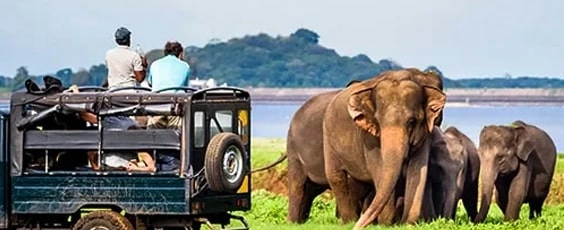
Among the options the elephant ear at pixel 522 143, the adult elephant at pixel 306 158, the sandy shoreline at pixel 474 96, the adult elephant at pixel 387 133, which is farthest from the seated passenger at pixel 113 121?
the sandy shoreline at pixel 474 96

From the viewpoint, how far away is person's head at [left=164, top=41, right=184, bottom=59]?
20875 mm

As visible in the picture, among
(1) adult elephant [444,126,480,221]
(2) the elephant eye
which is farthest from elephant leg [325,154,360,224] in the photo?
(1) adult elephant [444,126,480,221]

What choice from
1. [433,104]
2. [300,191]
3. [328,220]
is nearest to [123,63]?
[433,104]

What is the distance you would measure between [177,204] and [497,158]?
13933 millimetres

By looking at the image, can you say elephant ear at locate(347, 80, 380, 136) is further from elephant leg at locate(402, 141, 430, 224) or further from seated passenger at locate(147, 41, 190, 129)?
seated passenger at locate(147, 41, 190, 129)

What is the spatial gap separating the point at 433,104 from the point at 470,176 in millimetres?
6874

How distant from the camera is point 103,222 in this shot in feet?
61.4

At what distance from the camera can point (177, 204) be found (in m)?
18.5

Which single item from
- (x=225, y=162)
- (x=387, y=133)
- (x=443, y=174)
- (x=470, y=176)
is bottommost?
(x=470, y=176)

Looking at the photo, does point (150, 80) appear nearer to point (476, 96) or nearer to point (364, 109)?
point (364, 109)

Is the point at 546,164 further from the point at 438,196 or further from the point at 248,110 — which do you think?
the point at 248,110

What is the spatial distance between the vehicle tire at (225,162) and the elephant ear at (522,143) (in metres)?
13.2

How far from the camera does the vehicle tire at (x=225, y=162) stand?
723 inches

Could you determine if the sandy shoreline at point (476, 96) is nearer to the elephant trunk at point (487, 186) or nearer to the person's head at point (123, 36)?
the elephant trunk at point (487, 186)
